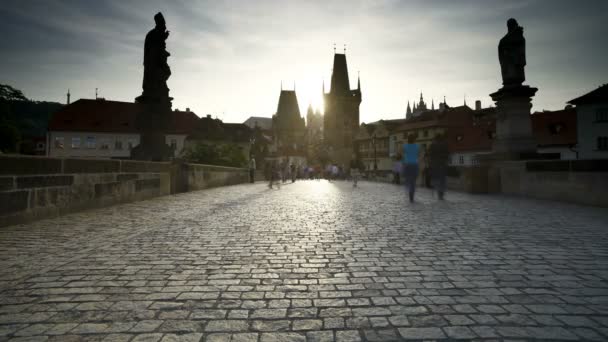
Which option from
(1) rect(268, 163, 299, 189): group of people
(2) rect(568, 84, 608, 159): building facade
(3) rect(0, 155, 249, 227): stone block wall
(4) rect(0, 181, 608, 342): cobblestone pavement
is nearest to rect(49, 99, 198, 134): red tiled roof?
(1) rect(268, 163, 299, 189): group of people

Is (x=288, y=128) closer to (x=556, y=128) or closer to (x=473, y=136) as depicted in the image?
(x=473, y=136)

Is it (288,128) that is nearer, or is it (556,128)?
(556,128)

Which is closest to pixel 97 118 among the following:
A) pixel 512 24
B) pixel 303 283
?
pixel 512 24

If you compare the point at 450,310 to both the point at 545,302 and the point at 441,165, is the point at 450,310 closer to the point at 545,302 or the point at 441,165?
the point at 545,302

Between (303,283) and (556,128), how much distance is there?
52065 millimetres

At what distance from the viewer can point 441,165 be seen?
10477 millimetres

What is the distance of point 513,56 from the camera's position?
11.4 meters

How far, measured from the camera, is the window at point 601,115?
124 ft

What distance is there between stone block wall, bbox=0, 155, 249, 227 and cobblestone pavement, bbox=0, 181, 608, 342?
0.56 m

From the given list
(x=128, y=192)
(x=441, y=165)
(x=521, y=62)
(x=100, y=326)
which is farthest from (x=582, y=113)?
(x=100, y=326)

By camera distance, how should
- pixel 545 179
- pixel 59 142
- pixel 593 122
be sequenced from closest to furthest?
A: 1. pixel 545 179
2. pixel 593 122
3. pixel 59 142

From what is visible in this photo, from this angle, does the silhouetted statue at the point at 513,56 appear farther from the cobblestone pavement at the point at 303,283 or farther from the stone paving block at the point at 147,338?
the stone paving block at the point at 147,338

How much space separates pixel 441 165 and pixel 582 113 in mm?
38957

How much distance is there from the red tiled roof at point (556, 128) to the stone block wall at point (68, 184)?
4551 cm
